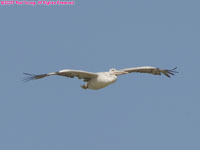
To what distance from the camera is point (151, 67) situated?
27.3 metres

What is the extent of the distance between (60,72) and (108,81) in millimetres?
1894

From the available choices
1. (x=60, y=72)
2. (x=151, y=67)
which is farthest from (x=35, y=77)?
(x=151, y=67)

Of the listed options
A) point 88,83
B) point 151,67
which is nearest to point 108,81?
point 88,83

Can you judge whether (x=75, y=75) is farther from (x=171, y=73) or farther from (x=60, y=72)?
(x=171, y=73)

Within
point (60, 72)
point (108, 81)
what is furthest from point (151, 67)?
point (60, 72)

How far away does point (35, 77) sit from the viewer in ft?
83.4

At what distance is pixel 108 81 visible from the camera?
2562 centimetres

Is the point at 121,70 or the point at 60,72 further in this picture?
the point at 121,70

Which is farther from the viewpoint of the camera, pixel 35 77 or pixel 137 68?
pixel 137 68

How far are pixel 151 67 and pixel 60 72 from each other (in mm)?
4172

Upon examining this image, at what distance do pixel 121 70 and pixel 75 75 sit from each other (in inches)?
89.6

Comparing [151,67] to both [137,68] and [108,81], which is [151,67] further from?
[108,81]

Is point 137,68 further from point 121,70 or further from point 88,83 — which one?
point 88,83

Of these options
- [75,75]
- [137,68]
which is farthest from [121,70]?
[75,75]
